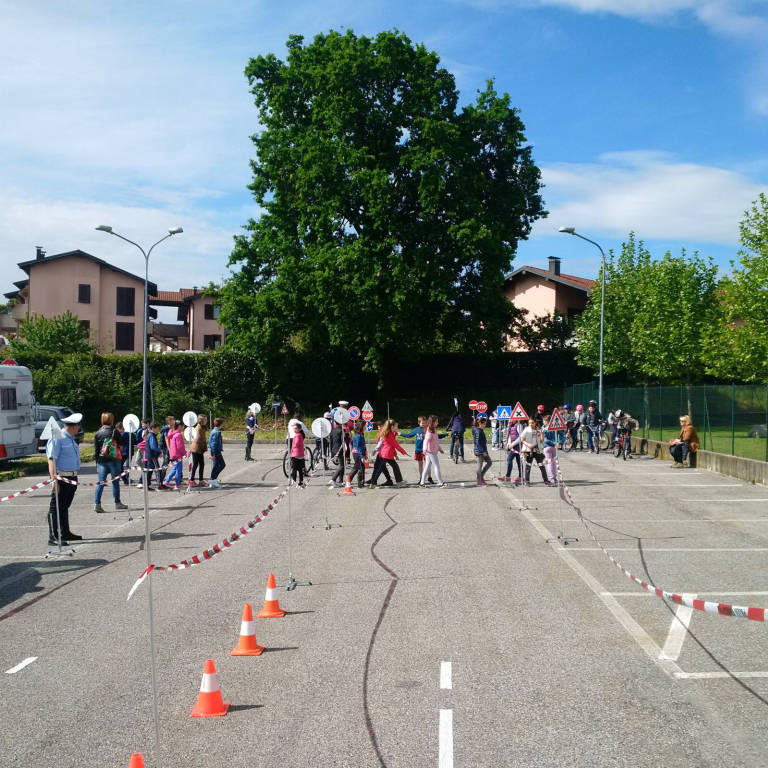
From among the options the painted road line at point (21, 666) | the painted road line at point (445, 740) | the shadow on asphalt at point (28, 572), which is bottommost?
the shadow on asphalt at point (28, 572)

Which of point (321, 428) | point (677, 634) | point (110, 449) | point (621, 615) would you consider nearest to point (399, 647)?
point (621, 615)

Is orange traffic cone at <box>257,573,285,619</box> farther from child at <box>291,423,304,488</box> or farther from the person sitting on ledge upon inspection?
the person sitting on ledge

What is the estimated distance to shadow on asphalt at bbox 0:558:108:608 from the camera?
1017cm

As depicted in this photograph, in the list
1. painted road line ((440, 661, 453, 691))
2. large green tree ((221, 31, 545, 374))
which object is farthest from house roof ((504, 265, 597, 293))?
painted road line ((440, 661, 453, 691))

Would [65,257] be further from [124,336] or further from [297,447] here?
[297,447]

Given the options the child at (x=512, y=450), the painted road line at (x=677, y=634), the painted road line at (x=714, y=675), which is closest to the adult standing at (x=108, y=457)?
the child at (x=512, y=450)

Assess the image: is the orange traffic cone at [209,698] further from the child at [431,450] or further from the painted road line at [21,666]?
the child at [431,450]

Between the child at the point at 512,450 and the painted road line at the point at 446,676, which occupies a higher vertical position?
the child at the point at 512,450

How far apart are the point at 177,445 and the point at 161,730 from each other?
15548 mm

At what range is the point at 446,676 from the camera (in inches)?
269

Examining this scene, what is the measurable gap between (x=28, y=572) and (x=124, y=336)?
61.3 meters

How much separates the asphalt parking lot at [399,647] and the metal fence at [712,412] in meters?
9.35

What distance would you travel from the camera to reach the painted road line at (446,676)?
6598 mm

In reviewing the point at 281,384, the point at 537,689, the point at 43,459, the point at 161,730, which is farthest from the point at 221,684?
the point at 281,384
